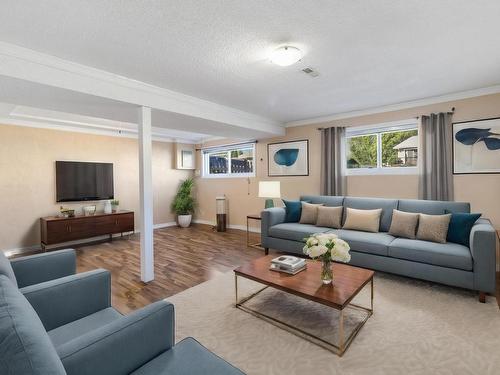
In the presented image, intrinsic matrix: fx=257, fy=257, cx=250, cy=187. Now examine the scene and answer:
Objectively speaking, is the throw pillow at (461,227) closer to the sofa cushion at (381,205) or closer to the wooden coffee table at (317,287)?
the sofa cushion at (381,205)

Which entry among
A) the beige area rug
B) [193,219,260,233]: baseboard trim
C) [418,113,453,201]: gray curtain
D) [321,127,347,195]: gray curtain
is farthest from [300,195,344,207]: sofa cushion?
[193,219,260,233]: baseboard trim

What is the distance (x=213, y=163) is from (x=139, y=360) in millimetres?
6177

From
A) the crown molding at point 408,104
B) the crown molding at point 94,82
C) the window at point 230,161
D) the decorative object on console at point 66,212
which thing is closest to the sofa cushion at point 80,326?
the crown molding at point 94,82

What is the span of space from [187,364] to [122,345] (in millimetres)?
299

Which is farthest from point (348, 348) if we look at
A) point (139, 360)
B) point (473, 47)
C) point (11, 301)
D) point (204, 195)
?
point (204, 195)

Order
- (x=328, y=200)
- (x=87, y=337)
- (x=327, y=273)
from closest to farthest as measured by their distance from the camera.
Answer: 1. (x=87, y=337)
2. (x=327, y=273)
3. (x=328, y=200)

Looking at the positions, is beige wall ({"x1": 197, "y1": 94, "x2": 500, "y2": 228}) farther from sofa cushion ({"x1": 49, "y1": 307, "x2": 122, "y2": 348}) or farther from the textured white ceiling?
sofa cushion ({"x1": 49, "y1": 307, "x2": 122, "y2": 348})

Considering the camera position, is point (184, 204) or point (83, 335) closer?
point (83, 335)

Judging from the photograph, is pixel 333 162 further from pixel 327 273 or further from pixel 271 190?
pixel 327 273

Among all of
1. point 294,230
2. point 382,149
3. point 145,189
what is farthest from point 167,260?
point 382,149

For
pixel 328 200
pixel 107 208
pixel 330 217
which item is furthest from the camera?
pixel 107 208

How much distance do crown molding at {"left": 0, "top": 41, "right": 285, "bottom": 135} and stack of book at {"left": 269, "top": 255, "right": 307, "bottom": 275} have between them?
7.85 ft

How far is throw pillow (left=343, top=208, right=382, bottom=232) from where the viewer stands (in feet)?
11.9

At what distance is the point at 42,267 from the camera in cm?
191
